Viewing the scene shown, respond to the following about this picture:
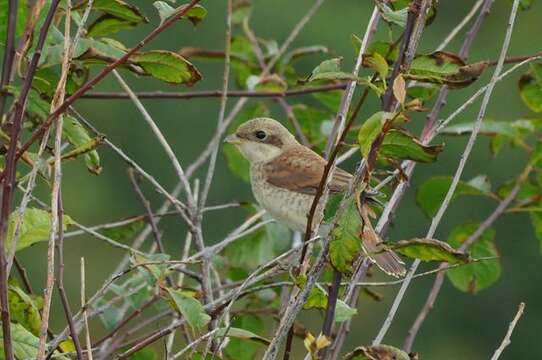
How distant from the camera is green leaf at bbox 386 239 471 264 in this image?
6.41 ft

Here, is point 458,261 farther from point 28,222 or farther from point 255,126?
point 255,126

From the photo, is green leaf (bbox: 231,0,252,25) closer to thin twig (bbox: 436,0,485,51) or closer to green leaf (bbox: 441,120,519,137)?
green leaf (bbox: 441,120,519,137)

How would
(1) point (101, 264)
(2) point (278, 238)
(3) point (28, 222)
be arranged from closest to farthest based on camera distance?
(3) point (28, 222)
(2) point (278, 238)
(1) point (101, 264)

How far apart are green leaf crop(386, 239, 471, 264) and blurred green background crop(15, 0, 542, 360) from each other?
18.1m

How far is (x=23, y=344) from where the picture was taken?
220 centimetres

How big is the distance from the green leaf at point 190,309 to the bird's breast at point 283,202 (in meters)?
1.63

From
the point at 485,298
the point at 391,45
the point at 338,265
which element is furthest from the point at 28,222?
the point at 485,298

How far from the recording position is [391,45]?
307cm

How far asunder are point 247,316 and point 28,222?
994 millimetres

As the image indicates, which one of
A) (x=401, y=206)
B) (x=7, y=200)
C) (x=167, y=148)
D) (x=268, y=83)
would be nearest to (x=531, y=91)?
(x=268, y=83)

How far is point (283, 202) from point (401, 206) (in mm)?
18043

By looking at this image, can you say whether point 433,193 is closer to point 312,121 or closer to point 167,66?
point 312,121

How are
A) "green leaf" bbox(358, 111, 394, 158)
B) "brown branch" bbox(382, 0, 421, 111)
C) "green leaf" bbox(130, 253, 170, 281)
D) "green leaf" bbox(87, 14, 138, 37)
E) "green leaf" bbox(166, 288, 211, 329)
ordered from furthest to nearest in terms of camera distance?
1. "green leaf" bbox(87, 14, 138, 37)
2. "green leaf" bbox(130, 253, 170, 281)
3. "green leaf" bbox(166, 288, 211, 329)
4. "brown branch" bbox(382, 0, 421, 111)
5. "green leaf" bbox(358, 111, 394, 158)

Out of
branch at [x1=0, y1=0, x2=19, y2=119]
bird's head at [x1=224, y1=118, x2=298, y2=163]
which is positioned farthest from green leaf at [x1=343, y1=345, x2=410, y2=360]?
bird's head at [x1=224, y1=118, x2=298, y2=163]
